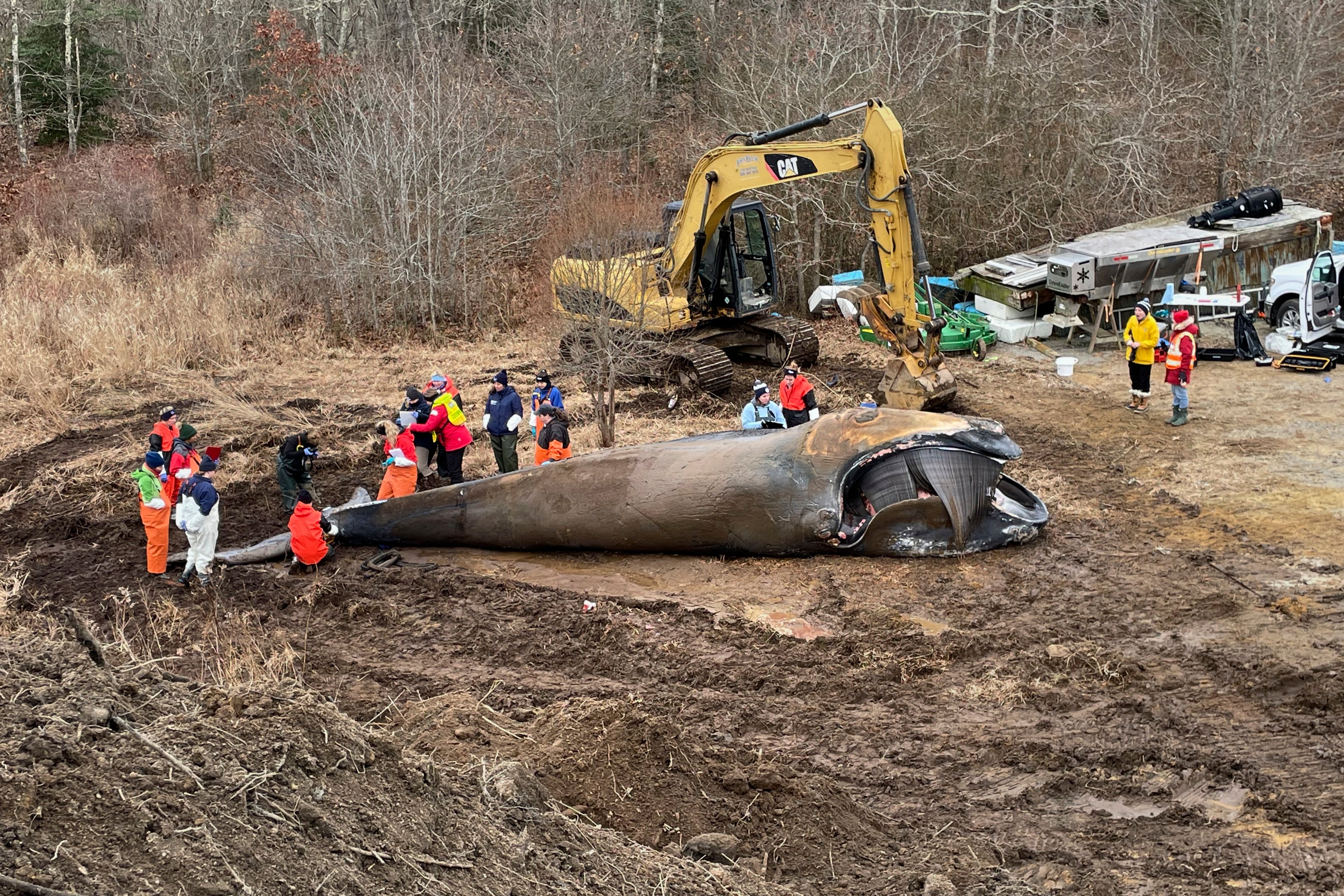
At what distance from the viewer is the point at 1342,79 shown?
88.5 feet

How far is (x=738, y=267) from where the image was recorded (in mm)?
17109

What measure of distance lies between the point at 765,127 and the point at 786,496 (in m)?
13.0

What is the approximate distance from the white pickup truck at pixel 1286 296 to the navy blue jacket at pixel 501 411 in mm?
12693

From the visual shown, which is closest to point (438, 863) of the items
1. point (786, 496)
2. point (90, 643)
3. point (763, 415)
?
point (90, 643)

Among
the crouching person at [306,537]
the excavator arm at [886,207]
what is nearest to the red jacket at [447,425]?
the crouching person at [306,537]

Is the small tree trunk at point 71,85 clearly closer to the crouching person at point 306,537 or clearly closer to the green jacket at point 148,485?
the green jacket at point 148,485

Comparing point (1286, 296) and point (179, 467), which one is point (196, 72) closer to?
point (179, 467)

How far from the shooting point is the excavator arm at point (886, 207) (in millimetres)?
14273

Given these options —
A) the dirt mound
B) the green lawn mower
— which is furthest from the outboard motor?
the dirt mound

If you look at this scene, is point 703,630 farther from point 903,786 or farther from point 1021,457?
point 1021,457

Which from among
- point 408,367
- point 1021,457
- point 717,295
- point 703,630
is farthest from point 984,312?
point 703,630

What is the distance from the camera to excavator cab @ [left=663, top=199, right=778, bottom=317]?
1702 cm

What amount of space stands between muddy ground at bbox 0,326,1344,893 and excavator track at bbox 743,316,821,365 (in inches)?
184

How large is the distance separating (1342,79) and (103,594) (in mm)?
28518
